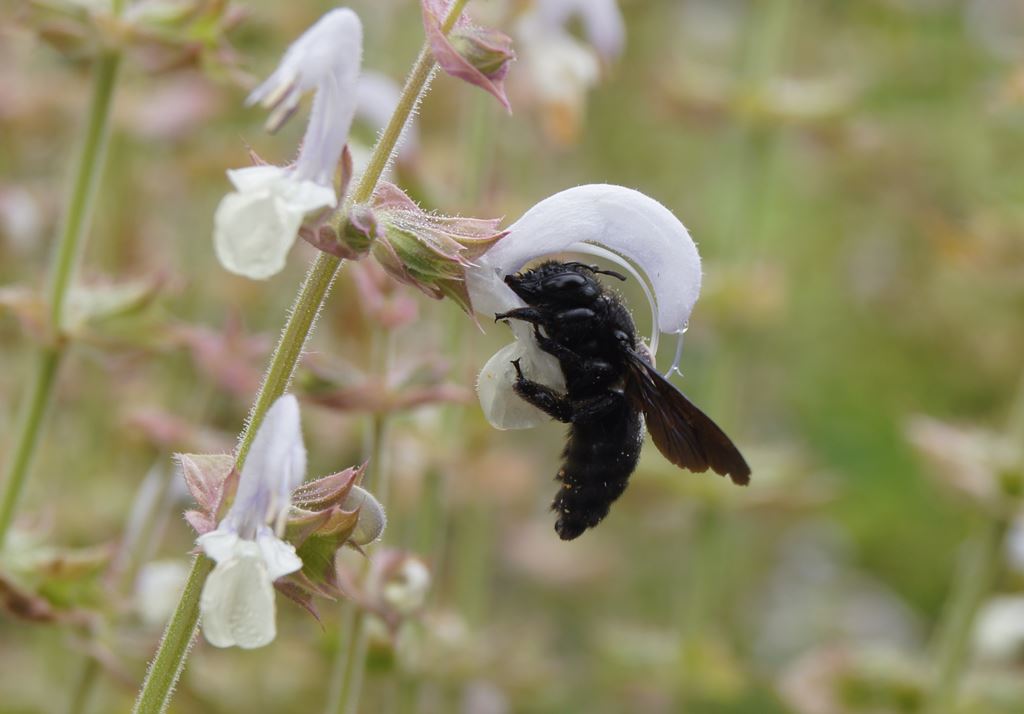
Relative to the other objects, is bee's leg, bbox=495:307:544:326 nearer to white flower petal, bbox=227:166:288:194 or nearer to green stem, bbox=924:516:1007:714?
white flower petal, bbox=227:166:288:194

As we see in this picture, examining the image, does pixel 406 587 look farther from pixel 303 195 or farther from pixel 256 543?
pixel 303 195

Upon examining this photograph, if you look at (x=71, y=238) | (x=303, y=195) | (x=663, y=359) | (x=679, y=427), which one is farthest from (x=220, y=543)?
(x=663, y=359)

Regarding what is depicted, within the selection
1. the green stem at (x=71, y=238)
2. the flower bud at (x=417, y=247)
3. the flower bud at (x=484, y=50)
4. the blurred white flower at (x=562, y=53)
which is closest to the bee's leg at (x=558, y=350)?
the flower bud at (x=417, y=247)

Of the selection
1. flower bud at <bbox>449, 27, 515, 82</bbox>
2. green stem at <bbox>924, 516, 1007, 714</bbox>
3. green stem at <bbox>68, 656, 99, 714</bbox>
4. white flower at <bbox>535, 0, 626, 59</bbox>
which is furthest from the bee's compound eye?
green stem at <bbox>924, 516, 1007, 714</bbox>

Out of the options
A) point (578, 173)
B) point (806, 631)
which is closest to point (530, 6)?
point (578, 173)

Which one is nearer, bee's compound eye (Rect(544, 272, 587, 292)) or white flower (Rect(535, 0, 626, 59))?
bee's compound eye (Rect(544, 272, 587, 292))

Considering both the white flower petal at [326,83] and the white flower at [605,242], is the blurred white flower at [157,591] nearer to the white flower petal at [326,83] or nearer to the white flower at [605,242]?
the white flower at [605,242]
